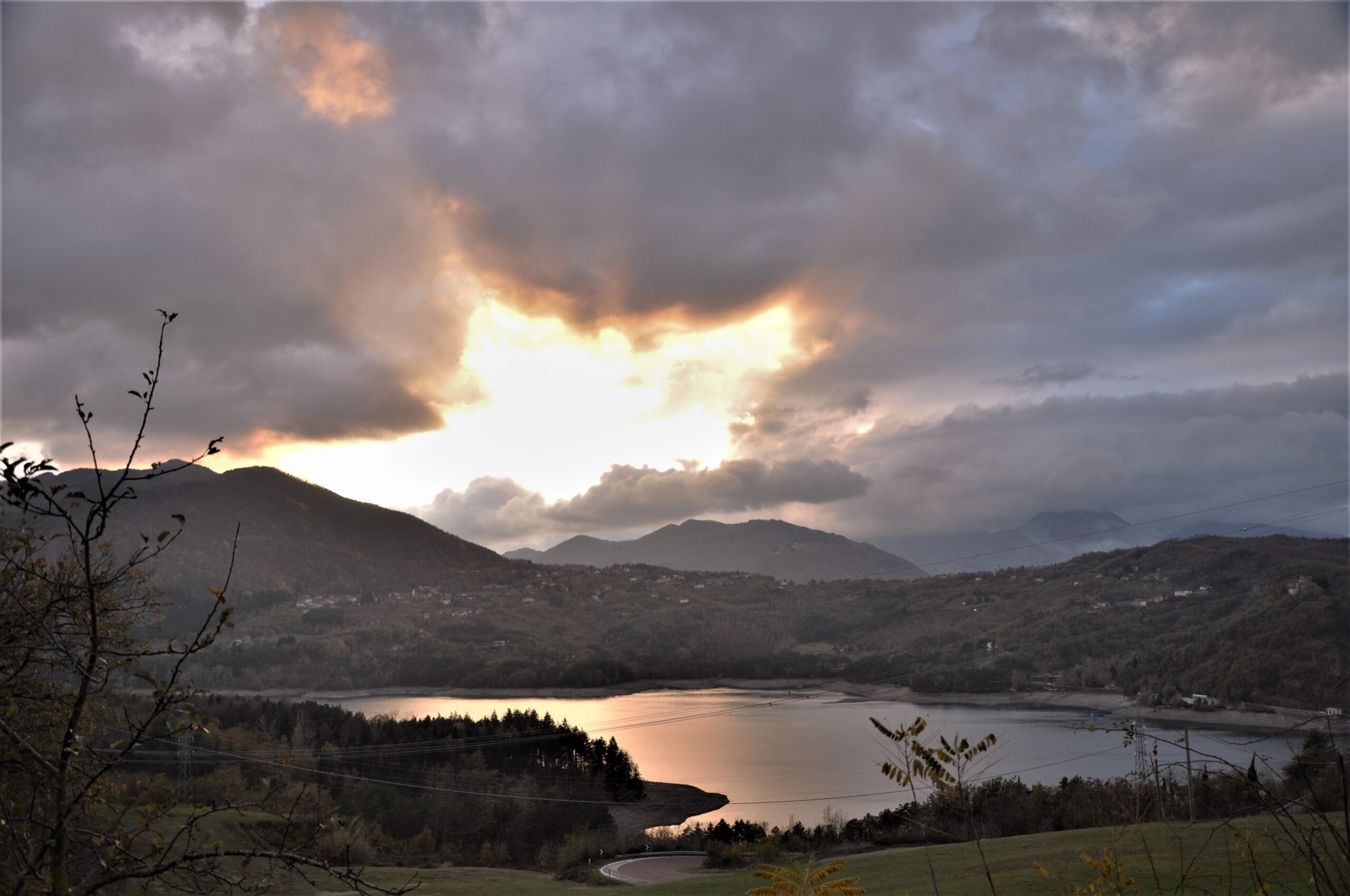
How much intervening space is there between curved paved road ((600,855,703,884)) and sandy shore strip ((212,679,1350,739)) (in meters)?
37.2

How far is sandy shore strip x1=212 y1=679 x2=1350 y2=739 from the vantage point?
5862cm

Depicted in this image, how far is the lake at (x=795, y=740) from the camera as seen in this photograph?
1609 inches

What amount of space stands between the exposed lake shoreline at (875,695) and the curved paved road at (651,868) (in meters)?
37.4

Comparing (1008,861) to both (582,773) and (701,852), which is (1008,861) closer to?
(701,852)

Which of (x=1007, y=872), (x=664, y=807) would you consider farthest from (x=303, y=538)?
(x=1007, y=872)

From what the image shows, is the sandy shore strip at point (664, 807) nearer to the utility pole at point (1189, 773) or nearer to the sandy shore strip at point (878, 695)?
the utility pole at point (1189, 773)

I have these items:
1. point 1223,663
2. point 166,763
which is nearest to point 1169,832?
point 166,763

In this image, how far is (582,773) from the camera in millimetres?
46094

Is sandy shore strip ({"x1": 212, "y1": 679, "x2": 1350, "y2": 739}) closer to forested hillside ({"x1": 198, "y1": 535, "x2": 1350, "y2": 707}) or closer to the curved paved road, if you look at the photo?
forested hillside ({"x1": 198, "y1": 535, "x2": 1350, "y2": 707})

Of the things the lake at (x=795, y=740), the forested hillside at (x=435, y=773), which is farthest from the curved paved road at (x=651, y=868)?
the lake at (x=795, y=740)

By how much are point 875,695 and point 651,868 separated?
57.8 metres

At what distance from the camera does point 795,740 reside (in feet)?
195

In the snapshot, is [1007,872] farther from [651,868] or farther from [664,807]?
[664,807]

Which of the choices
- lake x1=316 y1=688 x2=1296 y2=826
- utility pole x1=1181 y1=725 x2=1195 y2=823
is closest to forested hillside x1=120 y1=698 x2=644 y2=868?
lake x1=316 y1=688 x2=1296 y2=826
